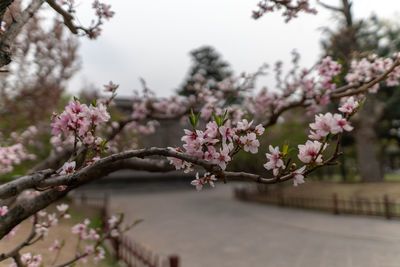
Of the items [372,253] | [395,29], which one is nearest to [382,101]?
[395,29]

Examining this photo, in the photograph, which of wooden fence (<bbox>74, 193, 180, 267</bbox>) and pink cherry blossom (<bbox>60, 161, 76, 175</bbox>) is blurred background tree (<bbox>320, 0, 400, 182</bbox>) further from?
pink cherry blossom (<bbox>60, 161, 76, 175</bbox>)

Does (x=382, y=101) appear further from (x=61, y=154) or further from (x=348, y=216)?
(x=61, y=154)

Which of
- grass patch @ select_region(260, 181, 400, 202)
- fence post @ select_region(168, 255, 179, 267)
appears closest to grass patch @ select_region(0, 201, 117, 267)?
fence post @ select_region(168, 255, 179, 267)

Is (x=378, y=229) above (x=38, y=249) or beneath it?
beneath

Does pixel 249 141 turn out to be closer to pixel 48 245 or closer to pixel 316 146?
pixel 316 146

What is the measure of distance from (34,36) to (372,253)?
36.4 feet

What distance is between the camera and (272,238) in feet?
27.6

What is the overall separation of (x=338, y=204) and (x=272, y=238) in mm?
5145

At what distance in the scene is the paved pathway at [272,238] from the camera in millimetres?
6414

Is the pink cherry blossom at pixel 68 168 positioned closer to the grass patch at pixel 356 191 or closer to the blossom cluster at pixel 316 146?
the blossom cluster at pixel 316 146

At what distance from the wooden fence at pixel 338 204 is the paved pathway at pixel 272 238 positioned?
0.53 meters

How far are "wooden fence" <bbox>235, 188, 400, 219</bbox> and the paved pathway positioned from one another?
526 mm

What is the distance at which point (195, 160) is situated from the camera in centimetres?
148

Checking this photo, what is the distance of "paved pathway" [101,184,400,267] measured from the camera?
6.41 meters
